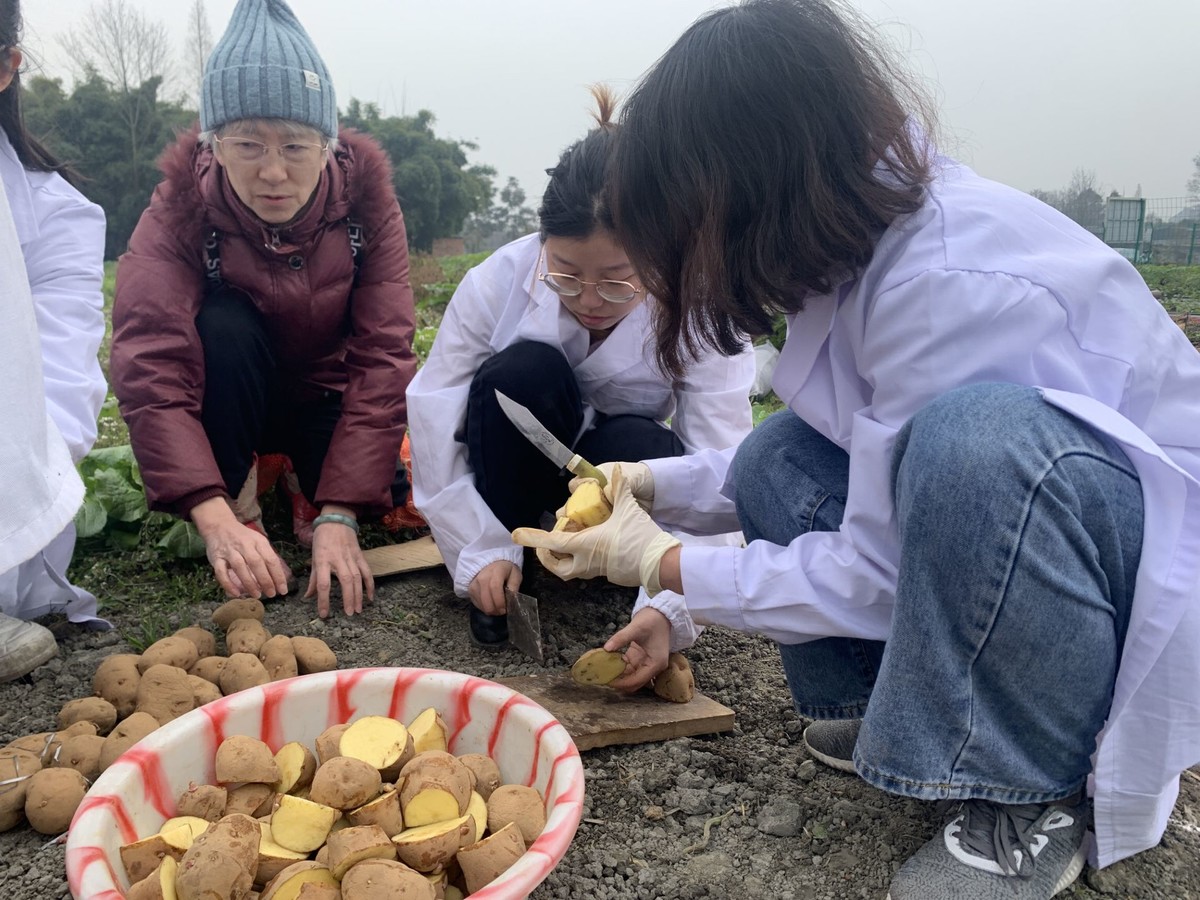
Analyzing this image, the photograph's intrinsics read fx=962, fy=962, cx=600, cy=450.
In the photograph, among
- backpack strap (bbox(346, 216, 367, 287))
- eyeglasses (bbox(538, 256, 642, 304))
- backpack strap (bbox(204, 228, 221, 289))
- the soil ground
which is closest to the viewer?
the soil ground

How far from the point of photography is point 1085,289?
118cm

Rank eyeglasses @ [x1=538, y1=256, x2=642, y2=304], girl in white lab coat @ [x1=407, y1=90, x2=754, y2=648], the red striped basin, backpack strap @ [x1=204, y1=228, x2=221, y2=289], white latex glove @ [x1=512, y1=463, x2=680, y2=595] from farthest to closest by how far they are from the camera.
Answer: backpack strap @ [x1=204, y1=228, x2=221, y2=289] → girl in white lab coat @ [x1=407, y1=90, x2=754, y2=648] → eyeglasses @ [x1=538, y1=256, x2=642, y2=304] → white latex glove @ [x1=512, y1=463, x2=680, y2=595] → the red striped basin

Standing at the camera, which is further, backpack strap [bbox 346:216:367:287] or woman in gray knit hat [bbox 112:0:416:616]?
backpack strap [bbox 346:216:367:287]

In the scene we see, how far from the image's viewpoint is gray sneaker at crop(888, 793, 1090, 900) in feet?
3.84

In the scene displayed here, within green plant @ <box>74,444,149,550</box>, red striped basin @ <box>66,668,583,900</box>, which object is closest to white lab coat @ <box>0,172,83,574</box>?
red striped basin @ <box>66,668,583,900</box>

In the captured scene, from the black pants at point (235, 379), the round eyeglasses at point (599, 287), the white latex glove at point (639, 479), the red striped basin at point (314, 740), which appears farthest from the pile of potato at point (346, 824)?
the black pants at point (235, 379)

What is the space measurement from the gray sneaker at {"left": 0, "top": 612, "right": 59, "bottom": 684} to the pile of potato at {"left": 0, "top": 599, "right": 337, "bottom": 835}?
198mm

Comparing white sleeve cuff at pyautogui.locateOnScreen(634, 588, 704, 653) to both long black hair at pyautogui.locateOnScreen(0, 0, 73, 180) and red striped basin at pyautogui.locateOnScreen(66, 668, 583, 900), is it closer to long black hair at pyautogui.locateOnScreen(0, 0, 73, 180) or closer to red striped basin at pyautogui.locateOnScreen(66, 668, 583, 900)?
red striped basin at pyautogui.locateOnScreen(66, 668, 583, 900)

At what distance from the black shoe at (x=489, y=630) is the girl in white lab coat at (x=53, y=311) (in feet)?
2.66

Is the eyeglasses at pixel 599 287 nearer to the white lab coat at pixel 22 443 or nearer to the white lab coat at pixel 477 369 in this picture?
the white lab coat at pixel 477 369

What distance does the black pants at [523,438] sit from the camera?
1.99m

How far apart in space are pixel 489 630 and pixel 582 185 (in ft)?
2.96

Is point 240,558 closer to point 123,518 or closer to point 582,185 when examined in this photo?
point 123,518

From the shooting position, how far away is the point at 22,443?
1136mm
